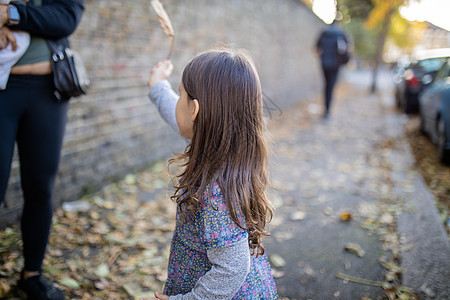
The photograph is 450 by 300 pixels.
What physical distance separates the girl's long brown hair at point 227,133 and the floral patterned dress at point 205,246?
1.6 inches

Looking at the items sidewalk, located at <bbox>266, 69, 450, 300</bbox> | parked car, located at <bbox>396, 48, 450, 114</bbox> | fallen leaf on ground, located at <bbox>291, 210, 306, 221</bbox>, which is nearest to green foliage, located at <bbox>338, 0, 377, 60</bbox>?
parked car, located at <bbox>396, 48, 450, 114</bbox>

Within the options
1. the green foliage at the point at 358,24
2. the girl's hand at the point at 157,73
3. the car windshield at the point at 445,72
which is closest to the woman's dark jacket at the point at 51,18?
the girl's hand at the point at 157,73

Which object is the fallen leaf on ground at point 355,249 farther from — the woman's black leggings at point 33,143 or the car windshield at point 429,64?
the car windshield at point 429,64

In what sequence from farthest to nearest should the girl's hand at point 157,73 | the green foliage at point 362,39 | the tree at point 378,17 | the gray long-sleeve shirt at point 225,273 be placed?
the green foliage at point 362,39
the tree at point 378,17
the girl's hand at point 157,73
the gray long-sleeve shirt at point 225,273

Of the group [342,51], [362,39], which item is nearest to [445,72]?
[342,51]

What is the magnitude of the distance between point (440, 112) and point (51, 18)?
5.18m

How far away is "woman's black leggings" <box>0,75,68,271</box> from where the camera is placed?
1.73 metres

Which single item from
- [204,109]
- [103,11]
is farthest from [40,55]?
[103,11]

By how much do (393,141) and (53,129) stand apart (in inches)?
236

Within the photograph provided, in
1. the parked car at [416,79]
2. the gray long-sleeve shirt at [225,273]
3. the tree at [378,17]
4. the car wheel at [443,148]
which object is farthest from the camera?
the tree at [378,17]

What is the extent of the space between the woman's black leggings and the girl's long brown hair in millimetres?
900

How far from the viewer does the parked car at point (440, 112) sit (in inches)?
189

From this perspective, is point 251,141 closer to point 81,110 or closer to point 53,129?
point 53,129

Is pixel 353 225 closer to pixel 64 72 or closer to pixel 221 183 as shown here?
pixel 221 183
